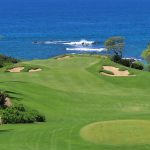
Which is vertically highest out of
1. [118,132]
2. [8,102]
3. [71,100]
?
[71,100]

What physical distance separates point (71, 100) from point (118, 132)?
1269 cm

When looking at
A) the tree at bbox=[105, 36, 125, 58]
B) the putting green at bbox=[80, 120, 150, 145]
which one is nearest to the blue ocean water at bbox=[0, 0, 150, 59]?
the tree at bbox=[105, 36, 125, 58]

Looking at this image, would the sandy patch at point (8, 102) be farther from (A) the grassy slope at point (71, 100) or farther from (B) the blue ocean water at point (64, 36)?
(B) the blue ocean water at point (64, 36)

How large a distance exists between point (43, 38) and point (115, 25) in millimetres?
42226

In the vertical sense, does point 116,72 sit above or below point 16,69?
below

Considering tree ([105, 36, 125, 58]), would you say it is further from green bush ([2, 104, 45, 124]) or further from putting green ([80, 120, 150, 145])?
putting green ([80, 120, 150, 145])

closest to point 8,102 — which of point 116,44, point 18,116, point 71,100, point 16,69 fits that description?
A: point 18,116

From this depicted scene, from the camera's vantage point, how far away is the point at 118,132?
1848 cm

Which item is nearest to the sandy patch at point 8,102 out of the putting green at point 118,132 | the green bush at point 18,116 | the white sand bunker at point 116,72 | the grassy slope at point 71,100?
the grassy slope at point 71,100

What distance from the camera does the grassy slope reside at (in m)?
17.8

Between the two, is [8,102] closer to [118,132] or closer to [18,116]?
[18,116]

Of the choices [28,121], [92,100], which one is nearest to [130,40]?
[92,100]

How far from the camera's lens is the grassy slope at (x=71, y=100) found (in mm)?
17766

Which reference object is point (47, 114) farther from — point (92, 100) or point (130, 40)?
point (130, 40)
